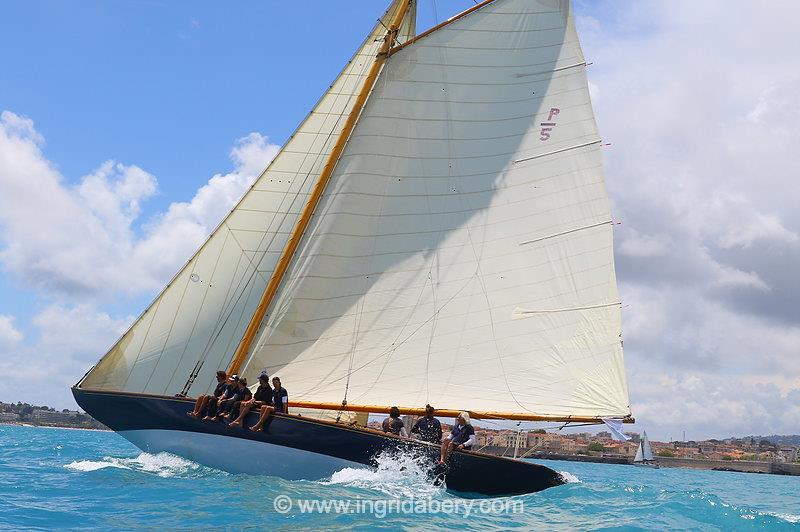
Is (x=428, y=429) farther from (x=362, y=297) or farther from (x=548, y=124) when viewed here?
(x=548, y=124)

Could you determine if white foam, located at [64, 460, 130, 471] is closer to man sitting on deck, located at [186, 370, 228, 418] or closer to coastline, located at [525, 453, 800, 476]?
man sitting on deck, located at [186, 370, 228, 418]

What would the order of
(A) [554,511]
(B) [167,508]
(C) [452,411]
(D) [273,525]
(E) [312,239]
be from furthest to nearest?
(E) [312,239] < (C) [452,411] < (A) [554,511] < (B) [167,508] < (D) [273,525]

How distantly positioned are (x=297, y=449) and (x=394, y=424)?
2691mm

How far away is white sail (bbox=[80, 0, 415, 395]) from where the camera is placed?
22.9m

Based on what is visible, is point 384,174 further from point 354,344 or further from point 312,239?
point 354,344

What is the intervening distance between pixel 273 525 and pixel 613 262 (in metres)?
12.7

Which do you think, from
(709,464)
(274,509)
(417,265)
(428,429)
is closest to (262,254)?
(417,265)

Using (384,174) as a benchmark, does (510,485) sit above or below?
below

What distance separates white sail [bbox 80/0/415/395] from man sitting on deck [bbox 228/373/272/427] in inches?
120

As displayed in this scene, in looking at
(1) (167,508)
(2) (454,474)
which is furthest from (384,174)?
(1) (167,508)

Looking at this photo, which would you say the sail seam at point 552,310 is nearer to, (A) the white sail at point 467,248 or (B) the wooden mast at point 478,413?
(A) the white sail at point 467,248

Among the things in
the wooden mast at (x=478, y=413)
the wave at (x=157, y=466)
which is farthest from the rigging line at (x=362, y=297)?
the wave at (x=157, y=466)

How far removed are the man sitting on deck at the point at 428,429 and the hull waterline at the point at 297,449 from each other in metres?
1.73

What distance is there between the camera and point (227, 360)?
898 inches
